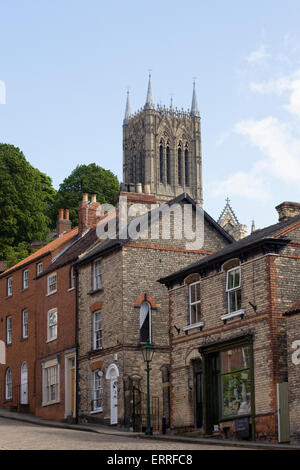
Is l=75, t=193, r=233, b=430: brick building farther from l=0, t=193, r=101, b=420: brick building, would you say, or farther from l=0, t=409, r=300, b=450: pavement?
l=0, t=193, r=101, b=420: brick building

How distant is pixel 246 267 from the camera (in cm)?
3362

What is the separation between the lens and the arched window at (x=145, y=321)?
41.0 m

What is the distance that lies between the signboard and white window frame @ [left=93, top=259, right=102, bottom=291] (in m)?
12.6

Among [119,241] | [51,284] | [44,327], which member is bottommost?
[44,327]

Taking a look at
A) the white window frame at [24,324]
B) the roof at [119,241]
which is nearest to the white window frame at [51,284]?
the roof at [119,241]

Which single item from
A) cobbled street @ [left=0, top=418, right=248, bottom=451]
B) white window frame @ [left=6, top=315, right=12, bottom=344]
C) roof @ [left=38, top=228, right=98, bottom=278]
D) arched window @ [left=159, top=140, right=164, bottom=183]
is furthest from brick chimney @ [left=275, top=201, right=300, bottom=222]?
arched window @ [left=159, top=140, right=164, bottom=183]

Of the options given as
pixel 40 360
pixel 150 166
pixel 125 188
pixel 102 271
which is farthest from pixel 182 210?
pixel 150 166

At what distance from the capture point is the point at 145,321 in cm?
4122

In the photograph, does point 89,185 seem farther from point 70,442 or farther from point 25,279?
point 70,442

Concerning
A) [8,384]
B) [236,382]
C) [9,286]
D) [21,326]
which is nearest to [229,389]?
[236,382]

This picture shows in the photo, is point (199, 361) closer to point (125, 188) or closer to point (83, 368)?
point (83, 368)

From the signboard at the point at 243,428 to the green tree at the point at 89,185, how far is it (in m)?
61.9

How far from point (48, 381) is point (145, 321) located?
8165 mm

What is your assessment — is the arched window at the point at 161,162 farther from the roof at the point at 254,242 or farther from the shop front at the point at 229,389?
the shop front at the point at 229,389
